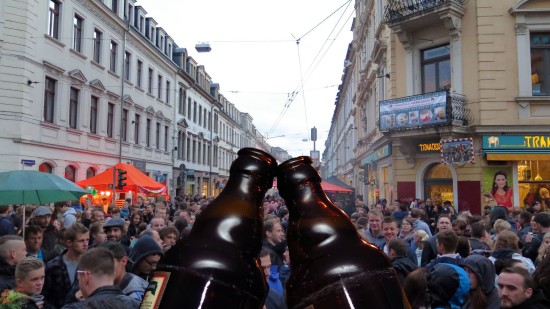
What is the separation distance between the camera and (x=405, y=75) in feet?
52.6

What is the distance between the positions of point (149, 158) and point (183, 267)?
31244 mm

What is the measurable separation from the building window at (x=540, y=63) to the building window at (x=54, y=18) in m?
19.2

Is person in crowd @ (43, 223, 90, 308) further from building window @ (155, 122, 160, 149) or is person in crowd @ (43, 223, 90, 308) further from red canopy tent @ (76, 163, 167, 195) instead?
building window @ (155, 122, 160, 149)

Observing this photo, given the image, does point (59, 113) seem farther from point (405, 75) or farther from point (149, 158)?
point (405, 75)

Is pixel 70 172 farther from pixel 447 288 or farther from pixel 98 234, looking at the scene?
pixel 447 288

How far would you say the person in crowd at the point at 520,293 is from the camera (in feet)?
10.2

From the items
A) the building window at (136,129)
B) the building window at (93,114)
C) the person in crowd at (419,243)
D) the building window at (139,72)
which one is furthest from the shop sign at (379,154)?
the building window at (139,72)

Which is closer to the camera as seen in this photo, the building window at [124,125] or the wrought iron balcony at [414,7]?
the wrought iron balcony at [414,7]

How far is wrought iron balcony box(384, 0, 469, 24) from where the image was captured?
14.0 metres

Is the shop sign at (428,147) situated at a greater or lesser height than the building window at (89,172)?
greater

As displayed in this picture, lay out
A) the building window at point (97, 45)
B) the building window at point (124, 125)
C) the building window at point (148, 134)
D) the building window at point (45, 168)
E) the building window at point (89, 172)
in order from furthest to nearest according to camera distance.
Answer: the building window at point (148, 134) < the building window at point (124, 125) < the building window at point (97, 45) < the building window at point (89, 172) < the building window at point (45, 168)

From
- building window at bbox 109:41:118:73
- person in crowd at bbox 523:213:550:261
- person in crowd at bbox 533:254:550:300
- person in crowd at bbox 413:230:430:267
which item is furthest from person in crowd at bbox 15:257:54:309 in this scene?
building window at bbox 109:41:118:73

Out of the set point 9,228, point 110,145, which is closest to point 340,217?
point 9,228

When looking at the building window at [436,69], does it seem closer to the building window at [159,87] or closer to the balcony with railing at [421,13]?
the balcony with railing at [421,13]
